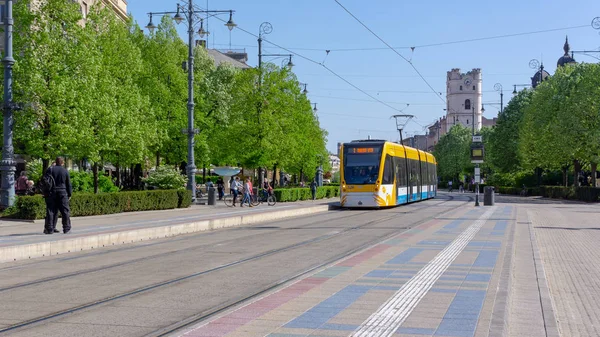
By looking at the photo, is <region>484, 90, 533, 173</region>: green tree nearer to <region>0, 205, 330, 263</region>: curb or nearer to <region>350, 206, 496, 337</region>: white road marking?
<region>0, 205, 330, 263</region>: curb

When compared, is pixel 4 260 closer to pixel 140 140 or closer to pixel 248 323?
pixel 248 323

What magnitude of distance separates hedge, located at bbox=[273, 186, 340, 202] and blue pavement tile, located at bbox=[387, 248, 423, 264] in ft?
108

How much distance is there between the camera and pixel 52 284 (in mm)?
10359

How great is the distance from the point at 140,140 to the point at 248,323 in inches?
1283

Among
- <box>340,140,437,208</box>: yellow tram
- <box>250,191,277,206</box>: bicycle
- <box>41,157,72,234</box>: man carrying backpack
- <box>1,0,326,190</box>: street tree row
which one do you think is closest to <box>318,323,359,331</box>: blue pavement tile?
<box>41,157,72,234</box>: man carrying backpack

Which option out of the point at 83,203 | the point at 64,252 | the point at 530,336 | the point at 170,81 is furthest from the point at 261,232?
the point at 170,81

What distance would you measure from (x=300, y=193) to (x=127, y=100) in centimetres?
1686

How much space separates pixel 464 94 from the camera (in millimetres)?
184500

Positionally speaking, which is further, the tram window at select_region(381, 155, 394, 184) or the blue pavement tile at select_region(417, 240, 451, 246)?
the tram window at select_region(381, 155, 394, 184)

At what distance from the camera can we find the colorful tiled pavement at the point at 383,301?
701 centimetres

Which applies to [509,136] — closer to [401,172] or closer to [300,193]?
[300,193]

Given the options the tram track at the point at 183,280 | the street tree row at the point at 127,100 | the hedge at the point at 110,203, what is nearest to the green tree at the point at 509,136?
the street tree row at the point at 127,100

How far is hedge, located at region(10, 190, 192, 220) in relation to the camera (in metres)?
23.6

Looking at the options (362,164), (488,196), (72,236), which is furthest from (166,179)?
(72,236)
